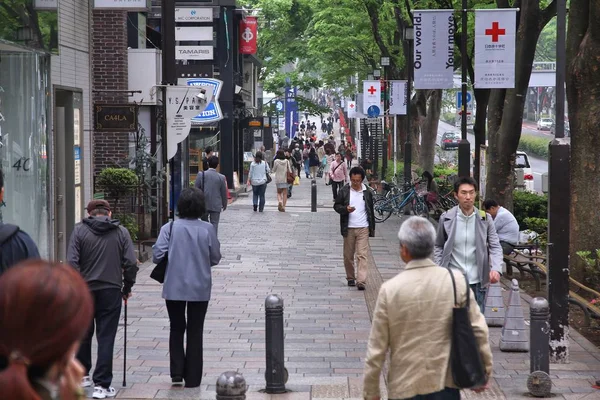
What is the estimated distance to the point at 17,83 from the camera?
1256cm

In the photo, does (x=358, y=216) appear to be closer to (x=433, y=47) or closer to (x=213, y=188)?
(x=213, y=188)

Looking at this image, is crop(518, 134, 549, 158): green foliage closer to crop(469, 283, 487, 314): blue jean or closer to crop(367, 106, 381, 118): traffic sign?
crop(367, 106, 381, 118): traffic sign

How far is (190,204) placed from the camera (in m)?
8.47

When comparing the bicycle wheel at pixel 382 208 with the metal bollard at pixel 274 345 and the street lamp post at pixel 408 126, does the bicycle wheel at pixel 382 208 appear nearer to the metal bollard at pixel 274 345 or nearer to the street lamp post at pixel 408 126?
the street lamp post at pixel 408 126

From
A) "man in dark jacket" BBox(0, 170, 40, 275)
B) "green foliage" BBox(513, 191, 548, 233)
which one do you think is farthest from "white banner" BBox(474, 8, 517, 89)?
"man in dark jacket" BBox(0, 170, 40, 275)

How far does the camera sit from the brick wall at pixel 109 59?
19.8 m

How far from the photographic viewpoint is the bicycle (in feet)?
93.4

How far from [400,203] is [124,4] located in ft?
51.8

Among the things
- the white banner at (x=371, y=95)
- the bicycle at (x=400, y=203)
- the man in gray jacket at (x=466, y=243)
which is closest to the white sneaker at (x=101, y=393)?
the man in gray jacket at (x=466, y=243)

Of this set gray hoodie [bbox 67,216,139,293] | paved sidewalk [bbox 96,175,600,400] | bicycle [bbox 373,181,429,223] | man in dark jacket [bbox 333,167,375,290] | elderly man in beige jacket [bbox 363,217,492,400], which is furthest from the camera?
bicycle [bbox 373,181,429,223]

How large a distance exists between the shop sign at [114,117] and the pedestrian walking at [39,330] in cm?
1440

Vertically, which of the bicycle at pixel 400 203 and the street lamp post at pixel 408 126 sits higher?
the street lamp post at pixel 408 126

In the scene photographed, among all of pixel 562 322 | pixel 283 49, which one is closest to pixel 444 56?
pixel 562 322

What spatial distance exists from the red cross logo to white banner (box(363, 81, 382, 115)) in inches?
768
